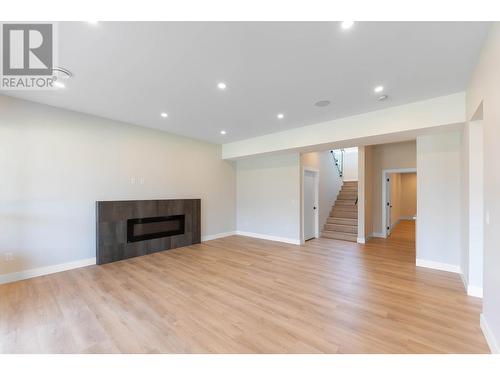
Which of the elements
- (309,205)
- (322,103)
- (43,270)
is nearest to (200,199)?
(309,205)

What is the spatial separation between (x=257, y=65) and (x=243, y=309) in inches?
113

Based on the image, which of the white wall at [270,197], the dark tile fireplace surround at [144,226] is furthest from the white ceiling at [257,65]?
the white wall at [270,197]

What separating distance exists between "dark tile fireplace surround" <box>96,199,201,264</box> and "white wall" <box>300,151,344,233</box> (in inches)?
139

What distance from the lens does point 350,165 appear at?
9.34 meters

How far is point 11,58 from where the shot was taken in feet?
7.65

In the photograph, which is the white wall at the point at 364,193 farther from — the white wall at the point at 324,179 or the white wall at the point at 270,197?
the white wall at the point at 270,197

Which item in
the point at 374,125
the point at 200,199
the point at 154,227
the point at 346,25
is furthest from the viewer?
the point at 200,199

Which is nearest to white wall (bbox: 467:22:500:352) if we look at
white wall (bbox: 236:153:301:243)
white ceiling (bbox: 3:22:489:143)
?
white ceiling (bbox: 3:22:489:143)

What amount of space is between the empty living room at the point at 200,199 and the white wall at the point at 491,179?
31 mm

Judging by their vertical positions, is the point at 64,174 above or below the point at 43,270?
above

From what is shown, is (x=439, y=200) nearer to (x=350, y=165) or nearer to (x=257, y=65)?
(x=257, y=65)

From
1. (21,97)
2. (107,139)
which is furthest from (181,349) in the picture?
(21,97)
